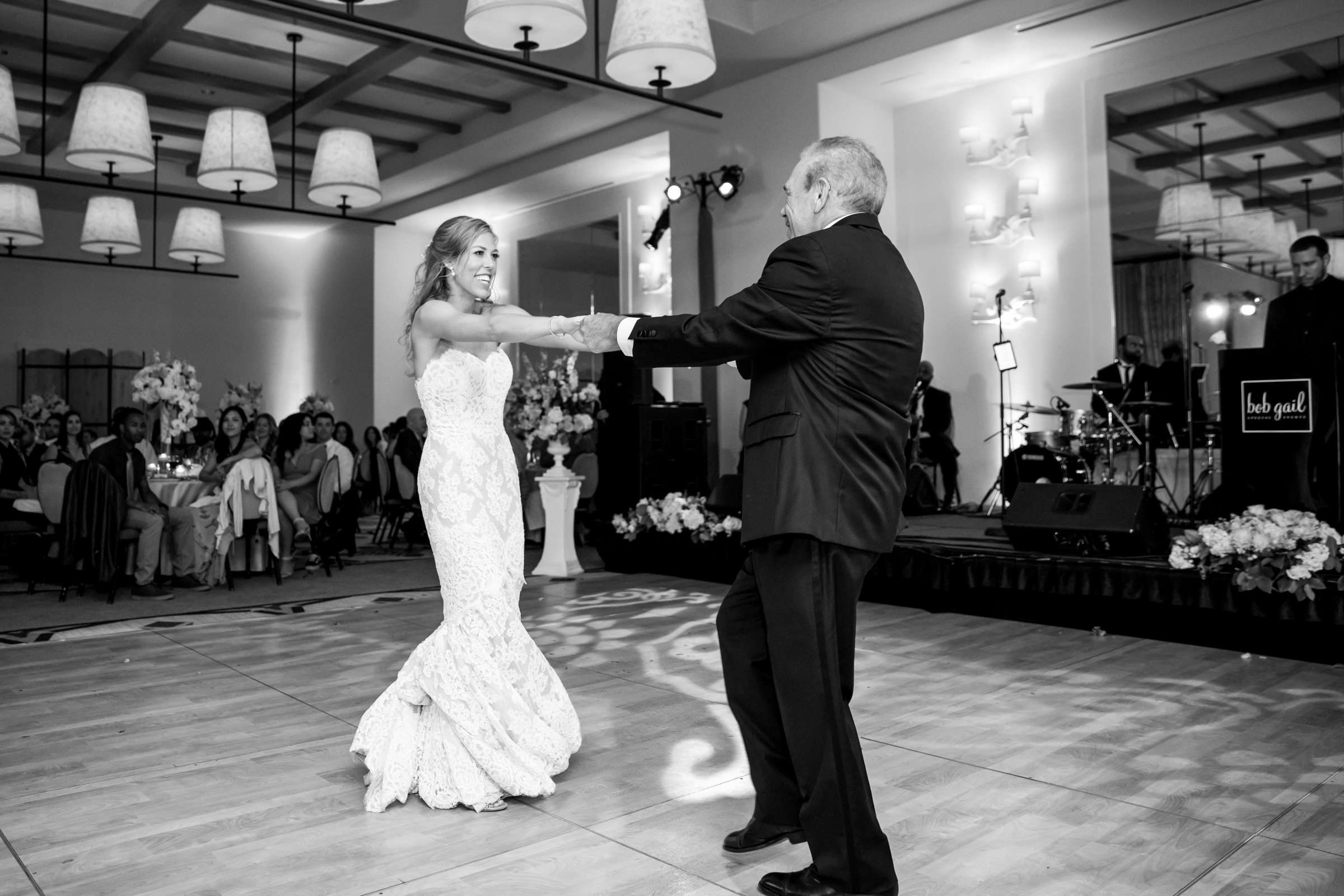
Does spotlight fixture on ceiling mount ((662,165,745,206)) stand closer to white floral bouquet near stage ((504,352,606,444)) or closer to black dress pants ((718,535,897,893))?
white floral bouquet near stage ((504,352,606,444))

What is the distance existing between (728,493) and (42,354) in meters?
11.7

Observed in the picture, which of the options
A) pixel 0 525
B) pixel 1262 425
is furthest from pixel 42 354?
pixel 1262 425

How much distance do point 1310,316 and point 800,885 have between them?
18.5ft

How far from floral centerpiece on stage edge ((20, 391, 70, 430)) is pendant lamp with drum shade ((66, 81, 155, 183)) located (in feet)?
16.6

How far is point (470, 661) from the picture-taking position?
10.1 ft

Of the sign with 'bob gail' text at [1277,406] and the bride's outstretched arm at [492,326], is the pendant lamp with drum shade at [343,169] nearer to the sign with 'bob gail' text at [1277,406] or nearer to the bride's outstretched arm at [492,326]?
the bride's outstretched arm at [492,326]

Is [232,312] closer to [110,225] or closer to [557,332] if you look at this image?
[110,225]

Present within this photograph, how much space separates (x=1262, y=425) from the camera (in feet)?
19.3

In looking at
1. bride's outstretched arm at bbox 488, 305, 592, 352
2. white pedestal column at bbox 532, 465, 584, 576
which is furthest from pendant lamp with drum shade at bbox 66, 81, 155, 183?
bride's outstretched arm at bbox 488, 305, 592, 352

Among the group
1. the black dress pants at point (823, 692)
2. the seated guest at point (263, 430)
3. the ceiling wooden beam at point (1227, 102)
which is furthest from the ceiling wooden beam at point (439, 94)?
the black dress pants at point (823, 692)

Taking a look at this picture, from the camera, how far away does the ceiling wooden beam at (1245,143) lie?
806 cm

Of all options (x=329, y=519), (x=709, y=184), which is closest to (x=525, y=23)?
(x=329, y=519)

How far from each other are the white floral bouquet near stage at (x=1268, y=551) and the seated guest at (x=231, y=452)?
19.8 feet

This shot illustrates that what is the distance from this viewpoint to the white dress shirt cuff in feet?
7.65
